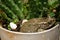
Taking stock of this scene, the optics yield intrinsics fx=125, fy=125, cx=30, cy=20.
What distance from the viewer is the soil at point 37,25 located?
65 centimetres

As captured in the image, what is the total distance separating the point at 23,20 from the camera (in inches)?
28.4

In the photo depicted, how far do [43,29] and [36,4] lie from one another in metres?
0.14

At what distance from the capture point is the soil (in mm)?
650

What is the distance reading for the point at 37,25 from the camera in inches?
26.0

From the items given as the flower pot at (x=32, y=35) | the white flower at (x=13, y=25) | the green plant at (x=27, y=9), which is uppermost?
the green plant at (x=27, y=9)

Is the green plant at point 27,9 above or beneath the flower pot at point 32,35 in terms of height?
above

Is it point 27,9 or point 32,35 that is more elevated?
point 27,9

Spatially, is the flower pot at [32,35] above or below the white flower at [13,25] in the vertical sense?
below

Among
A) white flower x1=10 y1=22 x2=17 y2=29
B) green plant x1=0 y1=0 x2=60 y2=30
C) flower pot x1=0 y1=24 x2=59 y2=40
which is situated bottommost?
flower pot x1=0 y1=24 x2=59 y2=40

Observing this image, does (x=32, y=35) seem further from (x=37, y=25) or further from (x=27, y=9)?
(x=27, y=9)

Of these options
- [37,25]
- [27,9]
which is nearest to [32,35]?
[37,25]

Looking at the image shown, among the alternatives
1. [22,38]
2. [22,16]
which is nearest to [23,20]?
[22,16]

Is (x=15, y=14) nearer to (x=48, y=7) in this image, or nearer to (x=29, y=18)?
(x=29, y=18)

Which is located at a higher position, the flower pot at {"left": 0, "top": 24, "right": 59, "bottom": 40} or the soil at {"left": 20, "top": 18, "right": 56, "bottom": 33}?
the soil at {"left": 20, "top": 18, "right": 56, "bottom": 33}
